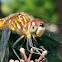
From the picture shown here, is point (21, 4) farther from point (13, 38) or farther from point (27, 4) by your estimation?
point (13, 38)

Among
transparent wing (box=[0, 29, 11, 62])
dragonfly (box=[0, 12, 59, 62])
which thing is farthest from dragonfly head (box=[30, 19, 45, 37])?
transparent wing (box=[0, 29, 11, 62])

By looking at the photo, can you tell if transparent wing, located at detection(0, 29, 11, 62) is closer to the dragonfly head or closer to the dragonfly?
the dragonfly

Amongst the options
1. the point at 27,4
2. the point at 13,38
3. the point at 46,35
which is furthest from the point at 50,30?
the point at 27,4

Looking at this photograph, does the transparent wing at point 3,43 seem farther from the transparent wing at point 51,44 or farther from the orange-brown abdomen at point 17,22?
the transparent wing at point 51,44

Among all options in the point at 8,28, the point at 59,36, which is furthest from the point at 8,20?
the point at 59,36

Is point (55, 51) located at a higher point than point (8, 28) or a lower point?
lower

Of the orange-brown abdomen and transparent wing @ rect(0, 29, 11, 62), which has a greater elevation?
the orange-brown abdomen

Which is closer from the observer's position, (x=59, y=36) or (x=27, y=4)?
(x=59, y=36)
